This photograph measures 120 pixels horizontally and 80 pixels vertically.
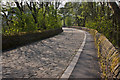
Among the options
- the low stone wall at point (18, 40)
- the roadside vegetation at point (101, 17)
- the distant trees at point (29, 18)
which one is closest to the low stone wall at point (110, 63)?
the roadside vegetation at point (101, 17)

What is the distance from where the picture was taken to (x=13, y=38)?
1155 centimetres

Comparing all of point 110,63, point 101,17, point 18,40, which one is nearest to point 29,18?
point 18,40

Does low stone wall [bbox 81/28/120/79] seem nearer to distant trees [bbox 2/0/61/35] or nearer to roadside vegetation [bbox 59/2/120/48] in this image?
roadside vegetation [bbox 59/2/120/48]

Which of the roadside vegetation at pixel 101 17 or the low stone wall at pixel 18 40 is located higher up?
the roadside vegetation at pixel 101 17

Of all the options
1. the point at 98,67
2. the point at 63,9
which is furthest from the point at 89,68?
the point at 63,9

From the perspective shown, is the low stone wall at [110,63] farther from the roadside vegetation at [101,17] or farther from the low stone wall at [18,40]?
the low stone wall at [18,40]

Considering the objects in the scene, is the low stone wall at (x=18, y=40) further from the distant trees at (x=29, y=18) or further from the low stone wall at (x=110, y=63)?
the low stone wall at (x=110, y=63)

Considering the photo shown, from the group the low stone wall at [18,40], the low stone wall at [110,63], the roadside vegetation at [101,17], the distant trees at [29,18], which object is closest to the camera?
the low stone wall at [110,63]

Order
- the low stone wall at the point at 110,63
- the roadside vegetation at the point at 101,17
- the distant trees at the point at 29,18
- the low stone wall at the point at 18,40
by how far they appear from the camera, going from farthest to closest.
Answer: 1. the distant trees at the point at 29,18
2. the low stone wall at the point at 18,40
3. the roadside vegetation at the point at 101,17
4. the low stone wall at the point at 110,63

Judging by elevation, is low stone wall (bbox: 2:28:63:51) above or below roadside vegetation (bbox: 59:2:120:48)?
below

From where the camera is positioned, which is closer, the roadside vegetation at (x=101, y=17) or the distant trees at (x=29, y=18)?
the roadside vegetation at (x=101, y=17)

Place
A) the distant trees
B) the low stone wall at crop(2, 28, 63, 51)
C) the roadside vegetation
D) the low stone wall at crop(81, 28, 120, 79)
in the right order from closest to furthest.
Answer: the low stone wall at crop(81, 28, 120, 79), the roadside vegetation, the low stone wall at crop(2, 28, 63, 51), the distant trees

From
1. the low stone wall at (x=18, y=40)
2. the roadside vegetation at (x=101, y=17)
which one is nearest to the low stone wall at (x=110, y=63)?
the roadside vegetation at (x=101, y=17)

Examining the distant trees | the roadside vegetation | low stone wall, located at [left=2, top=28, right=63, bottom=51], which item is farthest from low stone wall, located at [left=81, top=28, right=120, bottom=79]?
the distant trees
